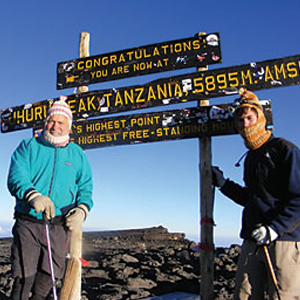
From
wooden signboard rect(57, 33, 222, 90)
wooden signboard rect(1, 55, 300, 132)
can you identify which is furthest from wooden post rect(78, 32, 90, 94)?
wooden signboard rect(1, 55, 300, 132)

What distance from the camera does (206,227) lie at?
502 centimetres

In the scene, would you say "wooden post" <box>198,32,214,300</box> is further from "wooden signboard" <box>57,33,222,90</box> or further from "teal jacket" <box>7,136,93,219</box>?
"teal jacket" <box>7,136,93,219</box>

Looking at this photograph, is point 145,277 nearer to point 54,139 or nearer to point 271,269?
point 271,269

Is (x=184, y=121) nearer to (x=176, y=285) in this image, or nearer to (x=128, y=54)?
(x=128, y=54)

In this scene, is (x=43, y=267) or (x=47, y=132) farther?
(x=47, y=132)

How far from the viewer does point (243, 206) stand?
3.97 m

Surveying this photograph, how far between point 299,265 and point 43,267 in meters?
2.40

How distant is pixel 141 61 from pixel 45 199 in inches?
146

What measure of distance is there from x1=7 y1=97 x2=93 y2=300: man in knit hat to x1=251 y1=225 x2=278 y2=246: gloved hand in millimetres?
1711

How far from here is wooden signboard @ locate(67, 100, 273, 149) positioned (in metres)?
5.26

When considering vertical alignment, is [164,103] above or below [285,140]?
above

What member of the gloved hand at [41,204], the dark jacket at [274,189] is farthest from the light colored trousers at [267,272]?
the gloved hand at [41,204]

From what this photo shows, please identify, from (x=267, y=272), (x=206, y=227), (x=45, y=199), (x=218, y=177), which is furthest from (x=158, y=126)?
(x=267, y=272)

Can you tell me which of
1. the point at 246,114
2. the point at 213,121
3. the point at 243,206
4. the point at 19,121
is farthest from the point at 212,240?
the point at 19,121
